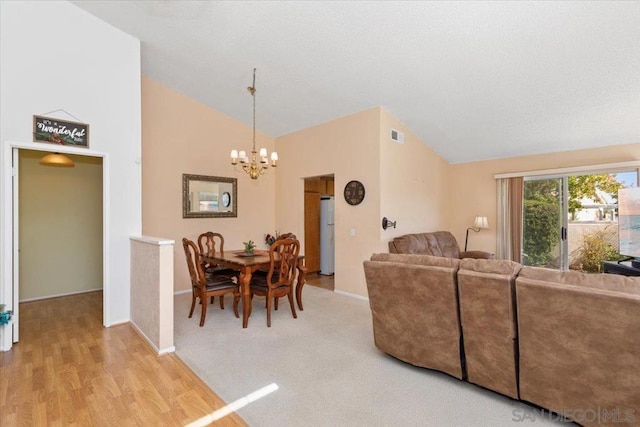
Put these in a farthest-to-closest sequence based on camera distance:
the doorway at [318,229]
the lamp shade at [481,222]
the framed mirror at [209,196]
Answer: the doorway at [318,229] < the lamp shade at [481,222] < the framed mirror at [209,196]

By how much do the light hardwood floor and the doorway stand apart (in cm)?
349

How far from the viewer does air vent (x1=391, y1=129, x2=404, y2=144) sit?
477 centimetres

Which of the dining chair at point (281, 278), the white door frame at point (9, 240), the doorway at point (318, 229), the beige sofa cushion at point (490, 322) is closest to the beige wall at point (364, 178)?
the doorway at point (318, 229)

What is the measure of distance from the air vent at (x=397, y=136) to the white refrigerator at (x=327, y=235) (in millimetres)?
2093

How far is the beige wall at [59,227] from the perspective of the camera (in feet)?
14.3

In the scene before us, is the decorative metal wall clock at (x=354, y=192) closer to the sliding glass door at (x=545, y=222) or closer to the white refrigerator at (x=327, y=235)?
the white refrigerator at (x=327, y=235)

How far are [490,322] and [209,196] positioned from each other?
4.68 m

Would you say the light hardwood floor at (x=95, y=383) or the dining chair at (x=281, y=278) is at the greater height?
the dining chair at (x=281, y=278)

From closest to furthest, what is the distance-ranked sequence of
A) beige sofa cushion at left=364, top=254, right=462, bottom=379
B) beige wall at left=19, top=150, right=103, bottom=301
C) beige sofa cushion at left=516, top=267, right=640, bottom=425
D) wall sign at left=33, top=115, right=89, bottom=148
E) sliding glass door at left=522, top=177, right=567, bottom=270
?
beige sofa cushion at left=516, top=267, right=640, bottom=425
beige sofa cushion at left=364, top=254, right=462, bottom=379
wall sign at left=33, top=115, right=89, bottom=148
beige wall at left=19, top=150, right=103, bottom=301
sliding glass door at left=522, top=177, right=567, bottom=270

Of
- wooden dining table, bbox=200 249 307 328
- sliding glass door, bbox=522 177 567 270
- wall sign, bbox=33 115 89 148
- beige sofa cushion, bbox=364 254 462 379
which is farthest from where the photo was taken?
sliding glass door, bbox=522 177 567 270

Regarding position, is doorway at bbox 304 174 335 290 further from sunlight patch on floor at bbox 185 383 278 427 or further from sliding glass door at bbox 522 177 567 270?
sunlight patch on floor at bbox 185 383 278 427

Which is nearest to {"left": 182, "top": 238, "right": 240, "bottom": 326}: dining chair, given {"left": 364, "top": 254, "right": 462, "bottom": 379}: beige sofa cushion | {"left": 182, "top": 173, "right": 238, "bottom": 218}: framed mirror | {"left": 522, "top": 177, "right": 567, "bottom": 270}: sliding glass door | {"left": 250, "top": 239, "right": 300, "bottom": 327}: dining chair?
{"left": 250, "top": 239, "right": 300, "bottom": 327}: dining chair

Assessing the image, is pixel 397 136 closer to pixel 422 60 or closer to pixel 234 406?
pixel 422 60

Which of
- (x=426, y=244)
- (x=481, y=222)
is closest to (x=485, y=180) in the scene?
(x=481, y=222)
